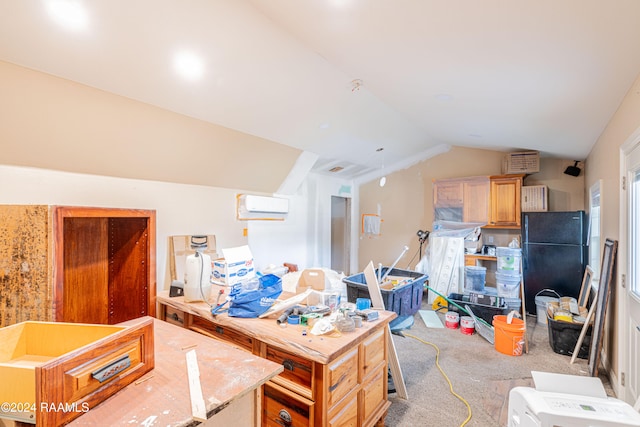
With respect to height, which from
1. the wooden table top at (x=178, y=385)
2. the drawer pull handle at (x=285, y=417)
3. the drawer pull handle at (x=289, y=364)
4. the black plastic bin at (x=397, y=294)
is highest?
the wooden table top at (x=178, y=385)

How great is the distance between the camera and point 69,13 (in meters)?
1.57

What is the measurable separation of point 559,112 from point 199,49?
298cm

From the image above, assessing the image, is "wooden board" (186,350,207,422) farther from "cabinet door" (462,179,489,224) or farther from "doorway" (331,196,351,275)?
"doorway" (331,196,351,275)

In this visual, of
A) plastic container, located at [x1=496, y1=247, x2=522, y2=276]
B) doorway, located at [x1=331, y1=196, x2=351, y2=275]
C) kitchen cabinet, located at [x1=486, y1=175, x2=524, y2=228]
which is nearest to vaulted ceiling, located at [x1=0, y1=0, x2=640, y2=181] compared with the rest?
kitchen cabinet, located at [x1=486, y1=175, x2=524, y2=228]

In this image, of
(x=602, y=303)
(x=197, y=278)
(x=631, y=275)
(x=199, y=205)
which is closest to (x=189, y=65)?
(x=197, y=278)

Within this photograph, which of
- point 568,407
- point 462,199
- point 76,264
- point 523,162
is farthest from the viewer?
point 462,199

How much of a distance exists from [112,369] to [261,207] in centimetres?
315

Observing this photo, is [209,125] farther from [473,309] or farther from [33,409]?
[473,309]

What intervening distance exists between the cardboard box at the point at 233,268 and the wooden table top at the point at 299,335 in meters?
0.50

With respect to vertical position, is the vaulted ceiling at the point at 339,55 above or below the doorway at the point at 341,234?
above

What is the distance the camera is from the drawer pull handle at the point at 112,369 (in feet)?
3.24

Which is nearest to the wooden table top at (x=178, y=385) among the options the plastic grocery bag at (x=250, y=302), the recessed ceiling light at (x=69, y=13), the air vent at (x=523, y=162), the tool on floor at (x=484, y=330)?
the plastic grocery bag at (x=250, y=302)

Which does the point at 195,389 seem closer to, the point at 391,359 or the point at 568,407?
the point at 568,407

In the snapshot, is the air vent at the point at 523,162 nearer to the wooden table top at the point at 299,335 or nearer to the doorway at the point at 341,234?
the doorway at the point at 341,234
